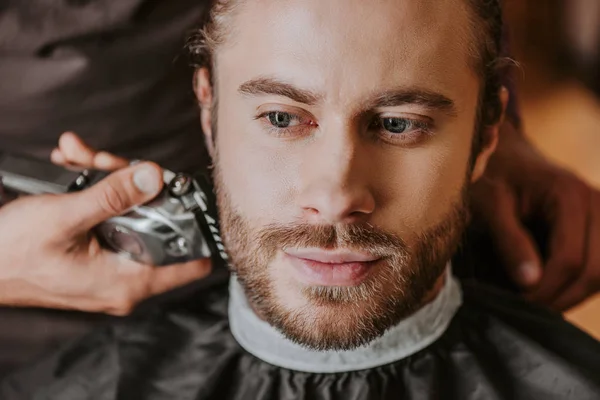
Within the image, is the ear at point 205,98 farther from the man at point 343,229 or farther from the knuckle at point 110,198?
the knuckle at point 110,198

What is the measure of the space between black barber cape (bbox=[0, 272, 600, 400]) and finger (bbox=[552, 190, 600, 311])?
0.17m

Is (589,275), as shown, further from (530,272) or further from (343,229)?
(343,229)

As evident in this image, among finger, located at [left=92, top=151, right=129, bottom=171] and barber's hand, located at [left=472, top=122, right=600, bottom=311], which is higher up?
finger, located at [left=92, top=151, right=129, bottom=171]

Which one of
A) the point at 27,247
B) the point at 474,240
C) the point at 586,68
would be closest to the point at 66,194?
the point at 27,247

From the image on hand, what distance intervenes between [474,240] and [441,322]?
0.26m

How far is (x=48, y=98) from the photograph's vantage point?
1088 mm

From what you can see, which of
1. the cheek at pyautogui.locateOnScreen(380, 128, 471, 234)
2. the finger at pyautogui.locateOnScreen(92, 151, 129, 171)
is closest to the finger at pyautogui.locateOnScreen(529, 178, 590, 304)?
the cheek at pyautogui.locateOnScreen(380, 128, 471, 234)

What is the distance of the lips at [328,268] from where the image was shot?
2.96 ft

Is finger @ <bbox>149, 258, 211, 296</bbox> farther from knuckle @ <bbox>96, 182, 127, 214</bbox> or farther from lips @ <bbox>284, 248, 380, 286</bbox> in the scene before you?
lips @ <bbox>284, 248, 380, 286</bbox>

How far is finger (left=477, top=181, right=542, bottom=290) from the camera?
1.21 metres

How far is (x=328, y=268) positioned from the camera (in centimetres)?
91

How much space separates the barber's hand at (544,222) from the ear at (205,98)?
0.47 meters

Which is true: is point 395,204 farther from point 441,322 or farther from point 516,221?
point 516,221

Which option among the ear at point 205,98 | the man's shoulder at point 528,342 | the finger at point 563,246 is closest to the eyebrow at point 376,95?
the ear at point 205,98
